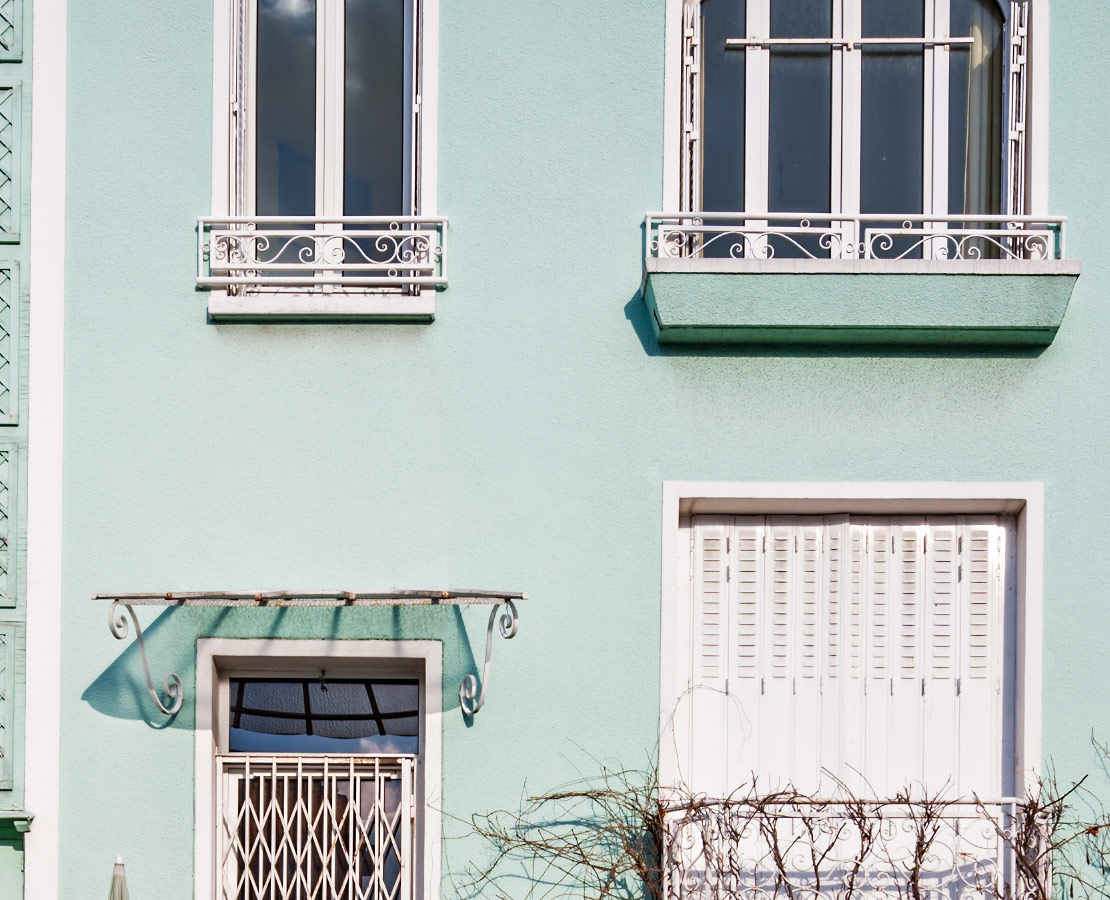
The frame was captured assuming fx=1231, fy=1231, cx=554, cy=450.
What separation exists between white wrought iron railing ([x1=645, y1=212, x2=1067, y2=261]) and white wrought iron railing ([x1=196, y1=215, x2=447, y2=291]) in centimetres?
115

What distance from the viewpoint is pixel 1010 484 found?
606 cm

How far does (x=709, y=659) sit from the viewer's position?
626cm

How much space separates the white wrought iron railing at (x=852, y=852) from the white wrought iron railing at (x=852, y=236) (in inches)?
107

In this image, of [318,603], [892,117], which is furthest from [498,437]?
[892,117]

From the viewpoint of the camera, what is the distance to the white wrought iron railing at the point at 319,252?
6.17 m

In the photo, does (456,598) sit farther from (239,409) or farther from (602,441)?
(239,409)

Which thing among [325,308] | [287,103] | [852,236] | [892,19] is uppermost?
[892,19]

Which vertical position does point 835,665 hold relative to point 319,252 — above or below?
below

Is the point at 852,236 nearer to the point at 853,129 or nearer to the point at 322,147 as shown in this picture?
the point at 853,129

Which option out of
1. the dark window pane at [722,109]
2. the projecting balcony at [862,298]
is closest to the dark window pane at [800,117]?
the dark window pane at [722,109]

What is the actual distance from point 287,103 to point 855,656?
13.6ft

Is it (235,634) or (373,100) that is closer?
(235,634)

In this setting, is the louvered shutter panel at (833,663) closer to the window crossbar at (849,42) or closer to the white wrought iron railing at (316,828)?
the white wrought iron railing at (316,828)

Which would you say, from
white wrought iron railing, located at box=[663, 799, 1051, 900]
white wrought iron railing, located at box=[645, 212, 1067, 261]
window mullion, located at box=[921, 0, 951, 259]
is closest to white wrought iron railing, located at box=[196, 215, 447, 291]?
white wrought iron railing, located at box=[645, 212, 1067, 261]
